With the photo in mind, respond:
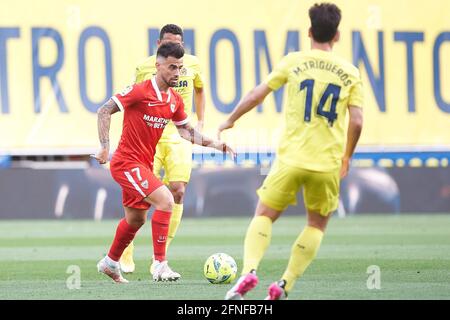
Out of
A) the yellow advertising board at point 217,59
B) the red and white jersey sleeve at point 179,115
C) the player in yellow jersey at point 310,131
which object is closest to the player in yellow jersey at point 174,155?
the red and white jersey sleeve at point 179,115

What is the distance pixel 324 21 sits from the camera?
720 cm

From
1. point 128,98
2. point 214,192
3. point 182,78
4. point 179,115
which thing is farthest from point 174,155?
point 214,192

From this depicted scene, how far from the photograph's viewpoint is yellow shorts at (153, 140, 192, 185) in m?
10.5

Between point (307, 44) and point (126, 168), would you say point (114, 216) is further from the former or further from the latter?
point (126, 168)

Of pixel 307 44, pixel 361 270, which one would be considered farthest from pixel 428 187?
pixel 361 270

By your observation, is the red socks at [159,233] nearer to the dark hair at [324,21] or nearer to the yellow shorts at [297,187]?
the yellow shorts at [297,187]

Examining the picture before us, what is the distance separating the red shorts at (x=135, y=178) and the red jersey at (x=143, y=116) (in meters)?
0.08

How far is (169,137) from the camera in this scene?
10.6 m

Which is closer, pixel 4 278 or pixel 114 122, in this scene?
pixel 4 278

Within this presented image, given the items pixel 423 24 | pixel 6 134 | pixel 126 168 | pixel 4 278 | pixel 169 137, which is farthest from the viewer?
pixel 423 24

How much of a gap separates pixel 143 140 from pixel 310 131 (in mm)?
2344

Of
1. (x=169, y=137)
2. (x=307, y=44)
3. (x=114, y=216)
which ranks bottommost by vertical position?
(x=114, y=216)

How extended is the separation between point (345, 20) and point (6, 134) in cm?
692

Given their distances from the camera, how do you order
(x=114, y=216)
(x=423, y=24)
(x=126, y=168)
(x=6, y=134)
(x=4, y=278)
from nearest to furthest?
(x=126, y=168), (x=4, y=278), (x=114, y=216), (x=6, y=134), (x=423, y=24)
